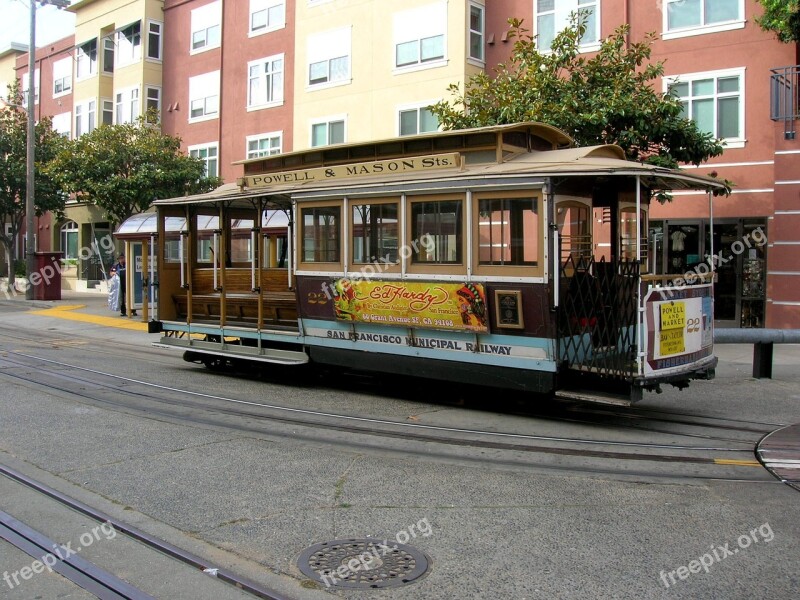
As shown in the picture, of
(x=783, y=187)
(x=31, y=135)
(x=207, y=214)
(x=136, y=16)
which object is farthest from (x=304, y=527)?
(x=136, y=16)

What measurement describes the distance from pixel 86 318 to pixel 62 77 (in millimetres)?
19984

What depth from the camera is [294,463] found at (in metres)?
7.07

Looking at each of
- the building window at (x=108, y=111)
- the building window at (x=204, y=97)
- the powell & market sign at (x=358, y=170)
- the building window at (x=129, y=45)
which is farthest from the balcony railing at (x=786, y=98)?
the building window at (x=108, y=111)

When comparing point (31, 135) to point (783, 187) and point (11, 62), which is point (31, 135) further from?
point (783, 187)

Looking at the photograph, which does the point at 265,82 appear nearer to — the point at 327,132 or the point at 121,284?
the point at 327,132

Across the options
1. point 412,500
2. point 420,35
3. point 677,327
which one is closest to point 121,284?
point 420,35

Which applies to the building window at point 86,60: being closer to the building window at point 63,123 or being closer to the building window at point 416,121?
the building window at point 63,123

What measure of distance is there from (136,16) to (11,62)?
15.3 metres

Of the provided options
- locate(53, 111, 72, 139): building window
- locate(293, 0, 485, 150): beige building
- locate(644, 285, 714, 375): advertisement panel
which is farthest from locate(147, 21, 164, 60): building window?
locate(644, 285, 714, 375): advertisement panel

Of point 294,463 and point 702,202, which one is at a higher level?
point 702,202

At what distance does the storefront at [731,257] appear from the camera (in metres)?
17.8

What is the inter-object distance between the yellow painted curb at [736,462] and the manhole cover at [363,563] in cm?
367

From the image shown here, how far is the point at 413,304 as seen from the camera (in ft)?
31.4

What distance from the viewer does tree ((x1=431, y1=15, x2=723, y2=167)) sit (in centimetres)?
1368
